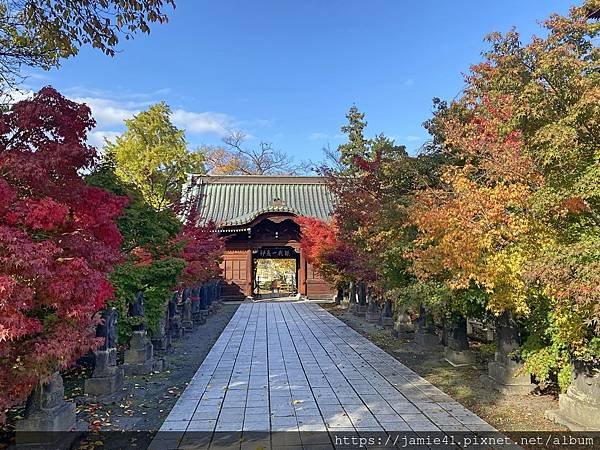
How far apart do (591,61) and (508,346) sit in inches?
149

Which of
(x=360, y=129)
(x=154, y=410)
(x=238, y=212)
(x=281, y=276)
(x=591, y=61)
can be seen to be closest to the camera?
(x=591, y=61)

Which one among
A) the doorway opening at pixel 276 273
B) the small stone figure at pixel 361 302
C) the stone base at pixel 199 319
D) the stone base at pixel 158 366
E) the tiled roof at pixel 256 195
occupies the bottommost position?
the stone base at pixel 158 366

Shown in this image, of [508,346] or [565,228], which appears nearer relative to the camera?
[565,228]

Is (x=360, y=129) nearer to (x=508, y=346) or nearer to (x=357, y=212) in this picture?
(x=357, y=212)

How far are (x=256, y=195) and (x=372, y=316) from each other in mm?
14690

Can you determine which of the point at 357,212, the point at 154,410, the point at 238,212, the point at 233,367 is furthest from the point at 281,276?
the point at 154,410

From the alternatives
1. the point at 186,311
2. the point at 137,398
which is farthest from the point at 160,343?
the point at 186,311

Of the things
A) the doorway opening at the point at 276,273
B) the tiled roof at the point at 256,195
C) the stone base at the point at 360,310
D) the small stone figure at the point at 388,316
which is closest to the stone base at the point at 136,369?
the small stone figure at the point at 388,316

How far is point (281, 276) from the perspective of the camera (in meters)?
35.7

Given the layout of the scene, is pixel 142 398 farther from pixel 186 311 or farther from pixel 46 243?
pixel 186 311

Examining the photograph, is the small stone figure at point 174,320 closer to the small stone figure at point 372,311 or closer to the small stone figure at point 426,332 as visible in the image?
the small stone figure at point 426,332

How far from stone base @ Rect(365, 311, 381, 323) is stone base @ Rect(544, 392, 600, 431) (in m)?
9.19

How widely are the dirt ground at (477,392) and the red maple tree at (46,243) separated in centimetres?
438

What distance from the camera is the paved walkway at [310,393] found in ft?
16.6
